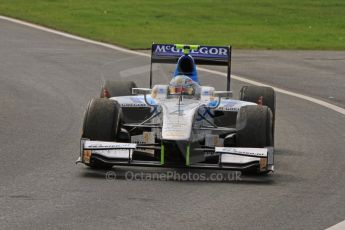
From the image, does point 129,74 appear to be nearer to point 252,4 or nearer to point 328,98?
point 328,98

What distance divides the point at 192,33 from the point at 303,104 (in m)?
14.5

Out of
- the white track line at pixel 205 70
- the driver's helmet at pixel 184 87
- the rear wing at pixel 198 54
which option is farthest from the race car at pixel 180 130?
the white track line at pixel 205 70

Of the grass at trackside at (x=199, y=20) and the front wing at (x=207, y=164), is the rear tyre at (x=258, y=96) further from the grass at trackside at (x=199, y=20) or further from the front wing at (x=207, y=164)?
the grass at trackside at (x=199, y=20)

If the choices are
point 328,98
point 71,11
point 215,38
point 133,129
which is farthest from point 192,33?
point 133,129

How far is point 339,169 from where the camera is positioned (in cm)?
1342

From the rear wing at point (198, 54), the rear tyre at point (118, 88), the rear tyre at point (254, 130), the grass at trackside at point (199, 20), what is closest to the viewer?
the rear tyre at point (254, 130)

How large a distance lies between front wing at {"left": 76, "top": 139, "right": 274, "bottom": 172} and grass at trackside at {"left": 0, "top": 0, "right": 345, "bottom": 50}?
18.3 m

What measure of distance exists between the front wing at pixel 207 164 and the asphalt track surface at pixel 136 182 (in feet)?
0.57

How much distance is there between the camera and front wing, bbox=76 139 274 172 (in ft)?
41.3

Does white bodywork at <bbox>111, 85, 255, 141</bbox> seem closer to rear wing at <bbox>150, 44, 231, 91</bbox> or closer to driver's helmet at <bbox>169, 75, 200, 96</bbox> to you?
driver's helmet at <bbox>169, 75, 200, 96</bbox>

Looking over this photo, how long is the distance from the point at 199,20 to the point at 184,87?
25.7 metres

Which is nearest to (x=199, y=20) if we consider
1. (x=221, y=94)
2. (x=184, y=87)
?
(x=221, y=94)

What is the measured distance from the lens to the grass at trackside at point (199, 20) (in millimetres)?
33750

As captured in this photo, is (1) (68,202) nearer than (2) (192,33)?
Yes
